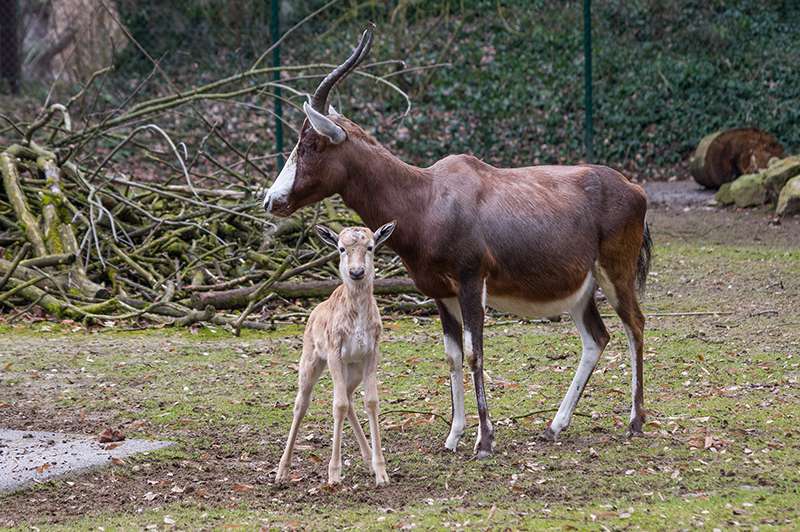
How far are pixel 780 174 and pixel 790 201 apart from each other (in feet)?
1.73

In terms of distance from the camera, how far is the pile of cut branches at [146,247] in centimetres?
967

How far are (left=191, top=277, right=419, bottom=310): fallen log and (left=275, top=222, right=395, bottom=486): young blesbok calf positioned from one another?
4.11m

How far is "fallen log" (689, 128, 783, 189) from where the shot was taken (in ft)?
52.2

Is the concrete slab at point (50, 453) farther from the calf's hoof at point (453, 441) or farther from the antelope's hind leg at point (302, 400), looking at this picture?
the calf's hoof at point (453, 441)

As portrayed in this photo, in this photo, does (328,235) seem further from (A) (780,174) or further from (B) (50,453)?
(A) (780,174)

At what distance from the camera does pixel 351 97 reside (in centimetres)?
1864

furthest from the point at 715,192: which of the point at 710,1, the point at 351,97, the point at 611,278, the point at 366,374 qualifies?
the point at 366,374

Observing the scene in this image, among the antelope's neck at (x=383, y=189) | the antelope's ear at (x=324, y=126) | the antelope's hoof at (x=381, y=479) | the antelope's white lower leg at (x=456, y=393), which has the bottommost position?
the antelope's hoof at (x=381, y=479)

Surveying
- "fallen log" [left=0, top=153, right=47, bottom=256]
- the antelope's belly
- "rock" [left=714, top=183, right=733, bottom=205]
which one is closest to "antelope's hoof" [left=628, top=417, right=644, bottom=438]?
the antelope's belly

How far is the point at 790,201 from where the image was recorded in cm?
1405

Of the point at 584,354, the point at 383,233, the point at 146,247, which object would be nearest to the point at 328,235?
the point at 383,233

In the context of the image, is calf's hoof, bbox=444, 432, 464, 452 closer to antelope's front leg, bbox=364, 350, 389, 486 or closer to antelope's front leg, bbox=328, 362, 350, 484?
antelope's front leg, bbox=364, 350, 389, 486

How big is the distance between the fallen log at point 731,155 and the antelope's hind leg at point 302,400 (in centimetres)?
1119

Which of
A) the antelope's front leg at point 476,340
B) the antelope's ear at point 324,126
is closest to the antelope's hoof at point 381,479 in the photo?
the antelope's front leg at point 476,340
